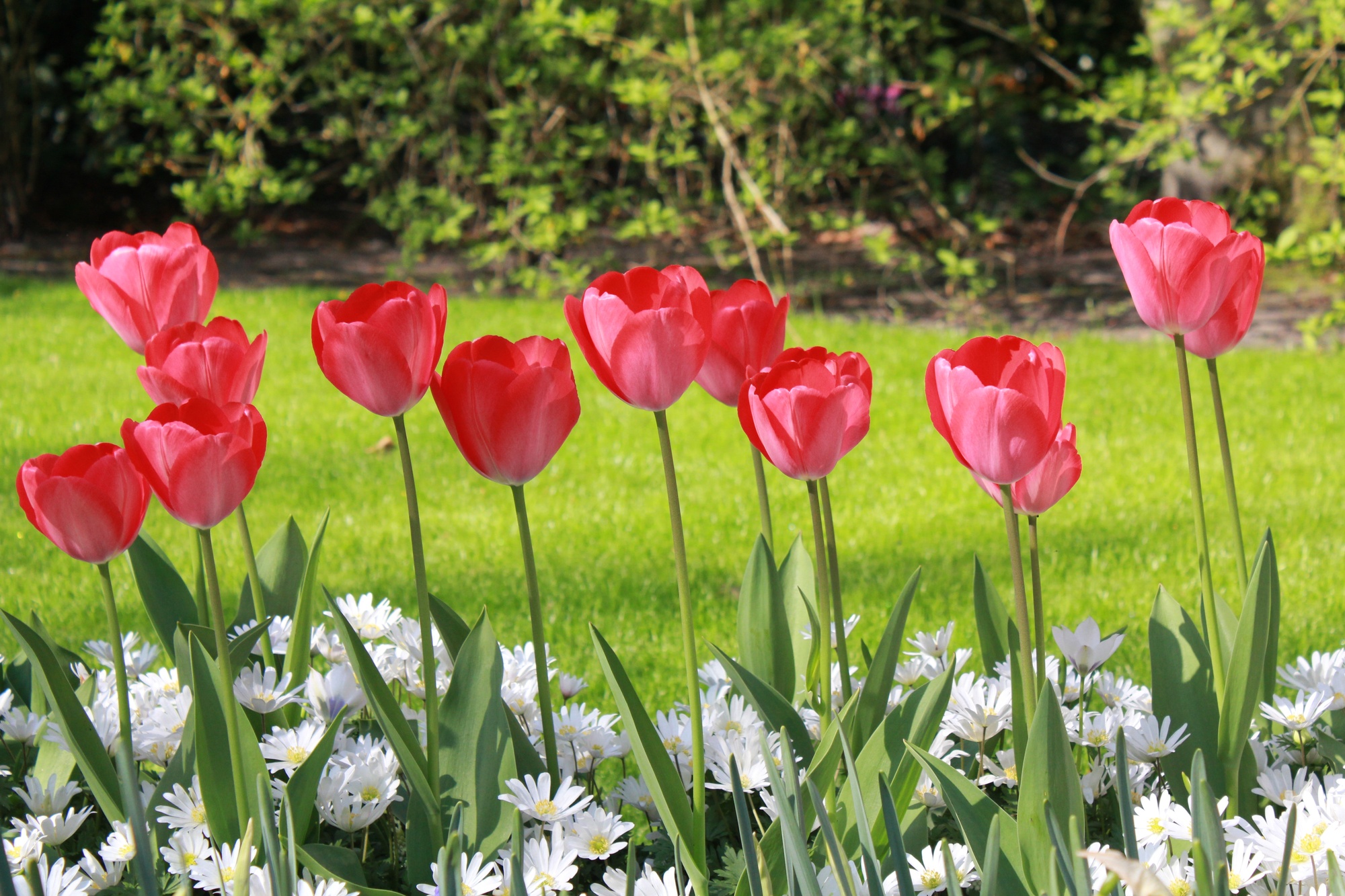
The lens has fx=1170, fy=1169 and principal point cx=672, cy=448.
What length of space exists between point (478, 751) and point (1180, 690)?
762mm

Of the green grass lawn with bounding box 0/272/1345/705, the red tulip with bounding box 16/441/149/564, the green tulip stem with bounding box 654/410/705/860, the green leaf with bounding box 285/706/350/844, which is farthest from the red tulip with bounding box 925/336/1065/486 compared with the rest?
the green grass lawn with bounding box 0/272/1345/705

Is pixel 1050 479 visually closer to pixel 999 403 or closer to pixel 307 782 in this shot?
pixel 999 403

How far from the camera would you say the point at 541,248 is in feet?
19.3

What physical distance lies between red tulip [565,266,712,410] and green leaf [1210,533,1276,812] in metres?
0.59

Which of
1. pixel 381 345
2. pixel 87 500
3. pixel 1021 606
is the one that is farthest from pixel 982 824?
pixel 87 500

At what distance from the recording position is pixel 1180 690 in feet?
4.21

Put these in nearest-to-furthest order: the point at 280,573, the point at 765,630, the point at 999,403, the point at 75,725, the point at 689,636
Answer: the point at 999,403, the point at 689,636, the point at 75,725, the point at 765,630, the point at 280,573

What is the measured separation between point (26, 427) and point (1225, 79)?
18.8ft

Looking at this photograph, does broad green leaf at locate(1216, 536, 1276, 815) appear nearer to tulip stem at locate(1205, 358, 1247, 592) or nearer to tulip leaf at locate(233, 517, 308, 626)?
tulip stem at locate(1205, 358, 1247, 592)

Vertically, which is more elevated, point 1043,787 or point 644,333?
point 644,333

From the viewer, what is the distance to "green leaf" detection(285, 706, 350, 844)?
111cm

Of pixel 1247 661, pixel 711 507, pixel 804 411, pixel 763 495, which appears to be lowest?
pixel 711 507

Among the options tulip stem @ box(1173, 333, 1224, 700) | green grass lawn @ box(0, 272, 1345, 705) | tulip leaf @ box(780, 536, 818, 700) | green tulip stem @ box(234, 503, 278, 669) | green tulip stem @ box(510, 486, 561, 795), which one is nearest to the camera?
green tulip stem @ box(510, 486, 561, 795)

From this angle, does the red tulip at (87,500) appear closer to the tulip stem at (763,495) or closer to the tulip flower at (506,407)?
the tulip flower at (506,407)
